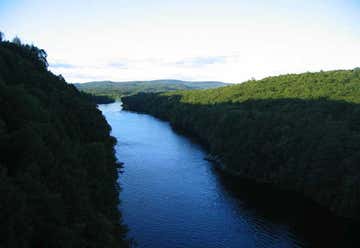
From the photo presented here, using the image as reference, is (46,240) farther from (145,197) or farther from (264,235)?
(145,197)

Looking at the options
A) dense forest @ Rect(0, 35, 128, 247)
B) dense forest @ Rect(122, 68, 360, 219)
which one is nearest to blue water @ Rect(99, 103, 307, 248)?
dense forest @ Rect(122, 68, 360, 219)

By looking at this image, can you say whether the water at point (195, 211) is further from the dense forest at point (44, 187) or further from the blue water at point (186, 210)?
the dense forest at point (44, 187)

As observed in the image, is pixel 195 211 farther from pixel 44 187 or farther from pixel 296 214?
pixel 44 187

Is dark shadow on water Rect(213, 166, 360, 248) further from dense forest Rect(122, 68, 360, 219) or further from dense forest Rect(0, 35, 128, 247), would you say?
dense forest Rect(0, 35, 128, 247)

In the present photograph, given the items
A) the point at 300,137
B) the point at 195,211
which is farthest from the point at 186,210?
the point at 300,137

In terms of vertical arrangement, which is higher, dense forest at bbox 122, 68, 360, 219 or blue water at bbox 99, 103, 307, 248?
dense forest at bbox 122, 68, 360, 219

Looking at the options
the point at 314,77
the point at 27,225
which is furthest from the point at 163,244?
the point at 314,77

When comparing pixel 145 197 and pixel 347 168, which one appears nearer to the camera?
pixel 347 168
